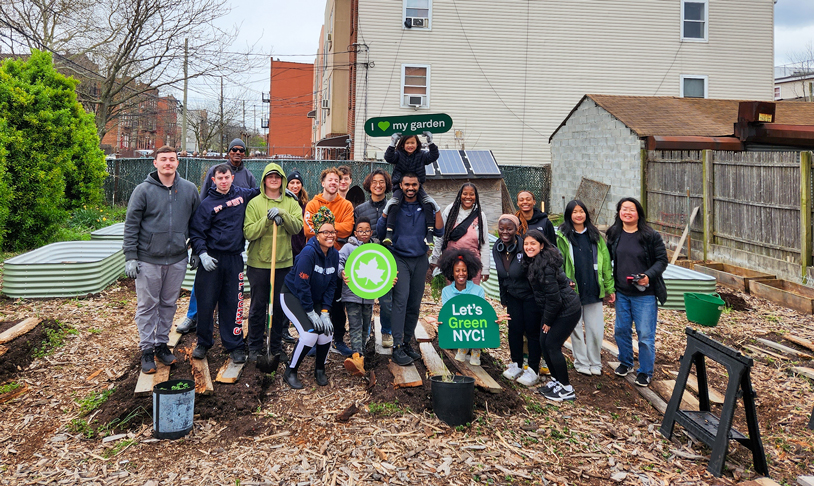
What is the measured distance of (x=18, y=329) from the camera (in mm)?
5980

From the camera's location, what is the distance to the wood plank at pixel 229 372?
16.2 feet

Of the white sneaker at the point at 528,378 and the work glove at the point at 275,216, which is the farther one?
the white sneaker at the point at 528,378

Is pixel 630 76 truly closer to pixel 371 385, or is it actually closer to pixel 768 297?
pixel 768 297

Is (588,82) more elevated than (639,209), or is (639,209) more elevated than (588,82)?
(588,82)

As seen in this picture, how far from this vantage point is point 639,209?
5.41 m

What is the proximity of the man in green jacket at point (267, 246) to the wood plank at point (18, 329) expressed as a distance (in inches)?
98.9

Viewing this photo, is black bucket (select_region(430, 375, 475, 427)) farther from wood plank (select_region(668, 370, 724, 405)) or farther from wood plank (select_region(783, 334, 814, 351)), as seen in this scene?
wood plank (select_region(783, 334, 814, 351))

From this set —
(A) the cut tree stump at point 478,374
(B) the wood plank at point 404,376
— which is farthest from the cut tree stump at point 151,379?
(A) the cut tree stump at point 478,374

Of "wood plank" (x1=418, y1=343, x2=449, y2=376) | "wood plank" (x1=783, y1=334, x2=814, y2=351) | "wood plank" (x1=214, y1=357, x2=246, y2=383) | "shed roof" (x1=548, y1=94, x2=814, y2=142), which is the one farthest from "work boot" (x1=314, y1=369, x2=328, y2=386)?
"shed roof" (x1=548, y1=94, x2=814, y2=142)

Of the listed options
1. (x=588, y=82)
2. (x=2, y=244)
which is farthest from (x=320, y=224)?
(x=588, y=82)

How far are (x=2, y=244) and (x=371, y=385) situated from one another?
8.85m

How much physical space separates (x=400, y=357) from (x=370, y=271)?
95 cm

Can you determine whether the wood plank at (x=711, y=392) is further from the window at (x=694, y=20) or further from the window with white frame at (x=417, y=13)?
the window at (x=694, y=20)

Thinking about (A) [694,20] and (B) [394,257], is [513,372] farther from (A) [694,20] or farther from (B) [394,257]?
(A) [694,20]
